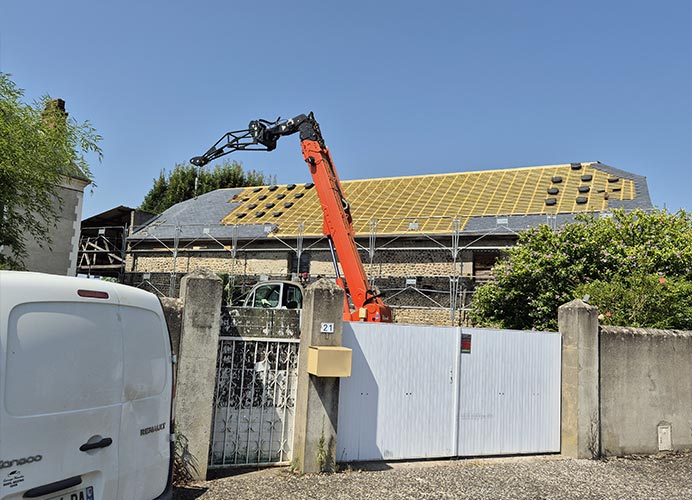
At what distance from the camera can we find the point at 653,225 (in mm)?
13375

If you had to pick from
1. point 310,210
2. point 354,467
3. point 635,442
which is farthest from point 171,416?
point 310,210

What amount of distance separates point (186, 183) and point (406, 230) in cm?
2687

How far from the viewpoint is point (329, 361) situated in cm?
638

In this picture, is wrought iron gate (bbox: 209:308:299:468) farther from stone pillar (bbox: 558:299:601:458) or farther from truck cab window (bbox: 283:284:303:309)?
truck cab window (bbox: 283:284:303:309)

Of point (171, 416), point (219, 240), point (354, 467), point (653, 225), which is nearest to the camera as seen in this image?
point (171, 416)

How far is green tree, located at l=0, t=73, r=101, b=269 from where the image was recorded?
830cm

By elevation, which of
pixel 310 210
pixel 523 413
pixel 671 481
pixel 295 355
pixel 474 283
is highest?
pixel 310 210

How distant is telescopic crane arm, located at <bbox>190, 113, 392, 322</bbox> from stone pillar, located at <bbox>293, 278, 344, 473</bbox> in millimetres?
5005

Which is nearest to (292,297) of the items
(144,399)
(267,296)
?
(267,296)

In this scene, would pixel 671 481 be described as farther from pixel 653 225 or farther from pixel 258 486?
pixel 653 225

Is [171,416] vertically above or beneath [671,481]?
above

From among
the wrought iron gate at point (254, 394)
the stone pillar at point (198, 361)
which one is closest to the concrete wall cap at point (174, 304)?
the stone pillar at point (198, 361)

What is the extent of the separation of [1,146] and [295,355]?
5153 mm

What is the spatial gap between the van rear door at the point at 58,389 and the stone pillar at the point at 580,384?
21.6 feet
